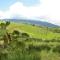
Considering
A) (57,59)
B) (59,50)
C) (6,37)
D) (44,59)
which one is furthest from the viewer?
(6,37)

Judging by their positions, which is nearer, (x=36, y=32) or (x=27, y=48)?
(x=27, y=48)

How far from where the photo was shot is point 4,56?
70.7 ft

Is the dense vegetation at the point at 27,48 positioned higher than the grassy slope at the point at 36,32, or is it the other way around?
the dense vegetation at the point at 27,48

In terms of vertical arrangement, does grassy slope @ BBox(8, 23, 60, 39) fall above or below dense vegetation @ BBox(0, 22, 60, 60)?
below

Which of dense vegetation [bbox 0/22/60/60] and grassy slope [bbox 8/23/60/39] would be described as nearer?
dense vegetation [bbox 0/22/60/60]

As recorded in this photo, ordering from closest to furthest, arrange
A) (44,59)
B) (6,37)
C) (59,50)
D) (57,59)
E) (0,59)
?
(0,59) < (44,59) < (57,59) < (59,50) < (6,37)

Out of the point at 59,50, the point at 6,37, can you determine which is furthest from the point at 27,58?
the point at 6,37

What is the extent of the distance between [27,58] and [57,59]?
5072 millimetres

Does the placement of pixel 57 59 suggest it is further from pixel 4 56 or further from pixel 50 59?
pixel 4 56

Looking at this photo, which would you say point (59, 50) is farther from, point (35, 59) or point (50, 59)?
point (35, 59)

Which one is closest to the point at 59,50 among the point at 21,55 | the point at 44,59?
the point at 44,59

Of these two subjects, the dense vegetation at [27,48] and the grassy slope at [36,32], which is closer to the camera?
the dense vegetation at [27,48]

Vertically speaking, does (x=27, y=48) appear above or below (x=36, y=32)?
above

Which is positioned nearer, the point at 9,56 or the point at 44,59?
the point at 9,56
